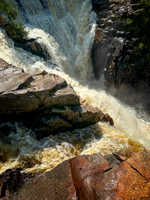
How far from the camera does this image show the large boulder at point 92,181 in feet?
10.4

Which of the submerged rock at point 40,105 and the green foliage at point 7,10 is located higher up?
the green foliage at point 7,10

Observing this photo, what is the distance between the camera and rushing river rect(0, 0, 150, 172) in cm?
538

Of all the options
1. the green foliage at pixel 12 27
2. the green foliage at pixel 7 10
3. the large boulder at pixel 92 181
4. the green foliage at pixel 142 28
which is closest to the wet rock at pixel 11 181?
the large boulder at pixel 92 181

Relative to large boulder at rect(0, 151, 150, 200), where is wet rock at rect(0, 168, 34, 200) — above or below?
below

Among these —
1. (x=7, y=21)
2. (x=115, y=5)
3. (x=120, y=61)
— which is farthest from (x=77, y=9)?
(x=120, y=61)

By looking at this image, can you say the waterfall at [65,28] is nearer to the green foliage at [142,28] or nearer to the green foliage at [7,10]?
the green foliage at [7,10]

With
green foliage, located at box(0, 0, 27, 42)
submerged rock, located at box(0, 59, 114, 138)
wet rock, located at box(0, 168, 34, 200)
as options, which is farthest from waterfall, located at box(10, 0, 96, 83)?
wet rock, located at box(0, 168, 34, 200)

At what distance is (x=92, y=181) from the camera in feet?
11.3

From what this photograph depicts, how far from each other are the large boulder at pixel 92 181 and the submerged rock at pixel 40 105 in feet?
8.33

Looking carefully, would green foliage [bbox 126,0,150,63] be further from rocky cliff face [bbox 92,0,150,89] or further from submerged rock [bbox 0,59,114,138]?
submerged rock [bbox 0,59,114,138]

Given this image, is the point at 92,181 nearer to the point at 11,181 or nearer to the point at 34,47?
the point at 11,181

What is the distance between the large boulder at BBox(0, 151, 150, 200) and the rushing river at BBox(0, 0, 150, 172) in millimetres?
1144

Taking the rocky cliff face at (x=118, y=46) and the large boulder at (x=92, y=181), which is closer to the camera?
the large boulder at (x=92, y=181)

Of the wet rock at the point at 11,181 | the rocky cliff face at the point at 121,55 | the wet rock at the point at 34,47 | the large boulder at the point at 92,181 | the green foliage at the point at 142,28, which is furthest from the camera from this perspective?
the wet rock at the point at 34,47
